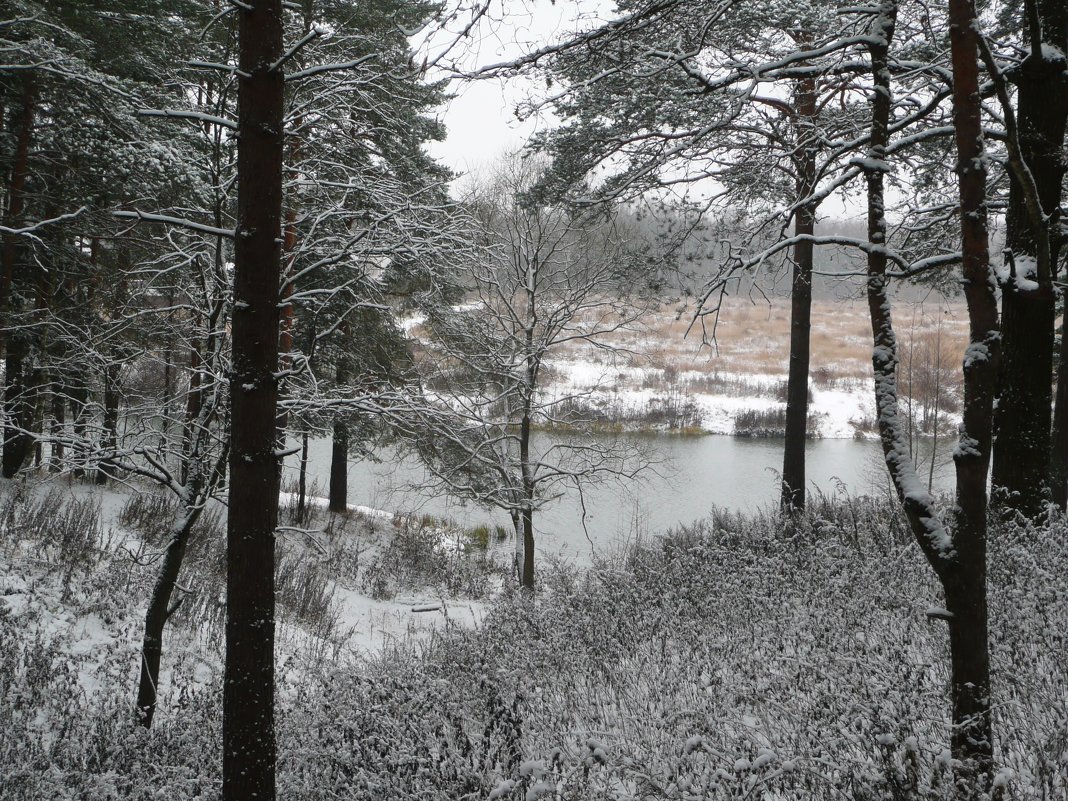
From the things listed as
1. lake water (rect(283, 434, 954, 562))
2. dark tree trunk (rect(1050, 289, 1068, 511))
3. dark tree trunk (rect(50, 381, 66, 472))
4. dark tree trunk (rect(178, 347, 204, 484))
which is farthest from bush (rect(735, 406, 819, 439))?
dark tree trunk (rect(178, 347, 204, 484))

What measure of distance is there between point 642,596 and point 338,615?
219 inches

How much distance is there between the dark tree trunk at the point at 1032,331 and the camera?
5.27 metres

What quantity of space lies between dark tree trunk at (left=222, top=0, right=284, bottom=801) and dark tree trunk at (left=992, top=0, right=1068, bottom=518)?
17.0ft

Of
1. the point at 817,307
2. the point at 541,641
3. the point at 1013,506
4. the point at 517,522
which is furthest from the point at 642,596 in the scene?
the point at 817,307

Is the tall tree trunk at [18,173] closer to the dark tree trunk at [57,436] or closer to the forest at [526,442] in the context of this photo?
the forest at [526,442]

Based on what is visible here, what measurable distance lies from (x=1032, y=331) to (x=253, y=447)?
583 cm

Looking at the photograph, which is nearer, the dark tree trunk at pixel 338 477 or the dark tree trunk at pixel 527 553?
the dark tree trunk at pixel 527 553

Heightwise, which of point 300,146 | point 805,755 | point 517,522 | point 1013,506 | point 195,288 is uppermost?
point 300,146

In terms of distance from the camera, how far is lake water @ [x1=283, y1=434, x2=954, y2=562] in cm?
1584

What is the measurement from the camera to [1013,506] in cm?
548

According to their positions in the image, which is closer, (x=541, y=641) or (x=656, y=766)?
(x=656, y=766)

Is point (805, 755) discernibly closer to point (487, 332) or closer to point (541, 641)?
point (541, 641)

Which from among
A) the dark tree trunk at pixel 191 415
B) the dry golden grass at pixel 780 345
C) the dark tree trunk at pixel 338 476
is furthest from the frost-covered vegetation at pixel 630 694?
the dry golden grass at pixel 780 345

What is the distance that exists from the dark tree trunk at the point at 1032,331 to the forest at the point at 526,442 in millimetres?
28
